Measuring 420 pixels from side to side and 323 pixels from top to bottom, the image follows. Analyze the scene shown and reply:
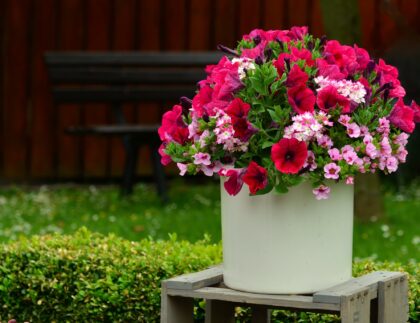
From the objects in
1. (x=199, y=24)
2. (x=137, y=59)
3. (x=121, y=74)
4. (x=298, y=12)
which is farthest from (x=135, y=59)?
(x=298, y=12)

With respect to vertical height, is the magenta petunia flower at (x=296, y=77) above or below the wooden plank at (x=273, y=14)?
below

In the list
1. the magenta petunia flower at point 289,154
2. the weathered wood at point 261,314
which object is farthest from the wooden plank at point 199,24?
the magenta petunia flower at point 289,154

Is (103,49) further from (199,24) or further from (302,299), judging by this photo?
(302,299)

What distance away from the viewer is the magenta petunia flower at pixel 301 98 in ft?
11.8

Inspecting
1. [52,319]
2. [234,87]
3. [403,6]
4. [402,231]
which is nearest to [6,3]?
[403,6]

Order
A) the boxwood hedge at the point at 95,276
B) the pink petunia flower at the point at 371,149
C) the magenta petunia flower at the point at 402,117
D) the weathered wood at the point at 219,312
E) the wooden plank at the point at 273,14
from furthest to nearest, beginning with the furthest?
1. the wooden plank at the point at 273,14
2. the boxwood hedge at the point at 95,276
3. the weathered wood at the point at 219,312
4. the magenta petunia flower at the point at 402,117
5. the pink petunia flower at the point at 371,149

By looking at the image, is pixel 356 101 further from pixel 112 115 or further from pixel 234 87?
pixel 112 115

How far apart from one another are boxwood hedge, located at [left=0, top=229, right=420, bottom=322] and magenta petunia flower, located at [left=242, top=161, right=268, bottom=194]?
1008mm

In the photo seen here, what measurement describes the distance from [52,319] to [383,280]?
5.42ft

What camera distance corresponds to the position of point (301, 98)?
3.60m

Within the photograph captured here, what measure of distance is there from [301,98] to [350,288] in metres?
0.62

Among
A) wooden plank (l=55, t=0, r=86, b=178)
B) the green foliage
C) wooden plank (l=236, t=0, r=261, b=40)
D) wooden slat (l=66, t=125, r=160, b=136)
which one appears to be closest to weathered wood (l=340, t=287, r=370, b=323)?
the green foliage

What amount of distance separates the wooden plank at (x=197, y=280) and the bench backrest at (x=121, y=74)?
21.8 feet

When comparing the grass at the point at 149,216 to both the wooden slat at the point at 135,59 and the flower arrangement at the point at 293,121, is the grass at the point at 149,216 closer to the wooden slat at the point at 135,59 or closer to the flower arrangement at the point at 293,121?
the wooden slat at the point at 135,59
